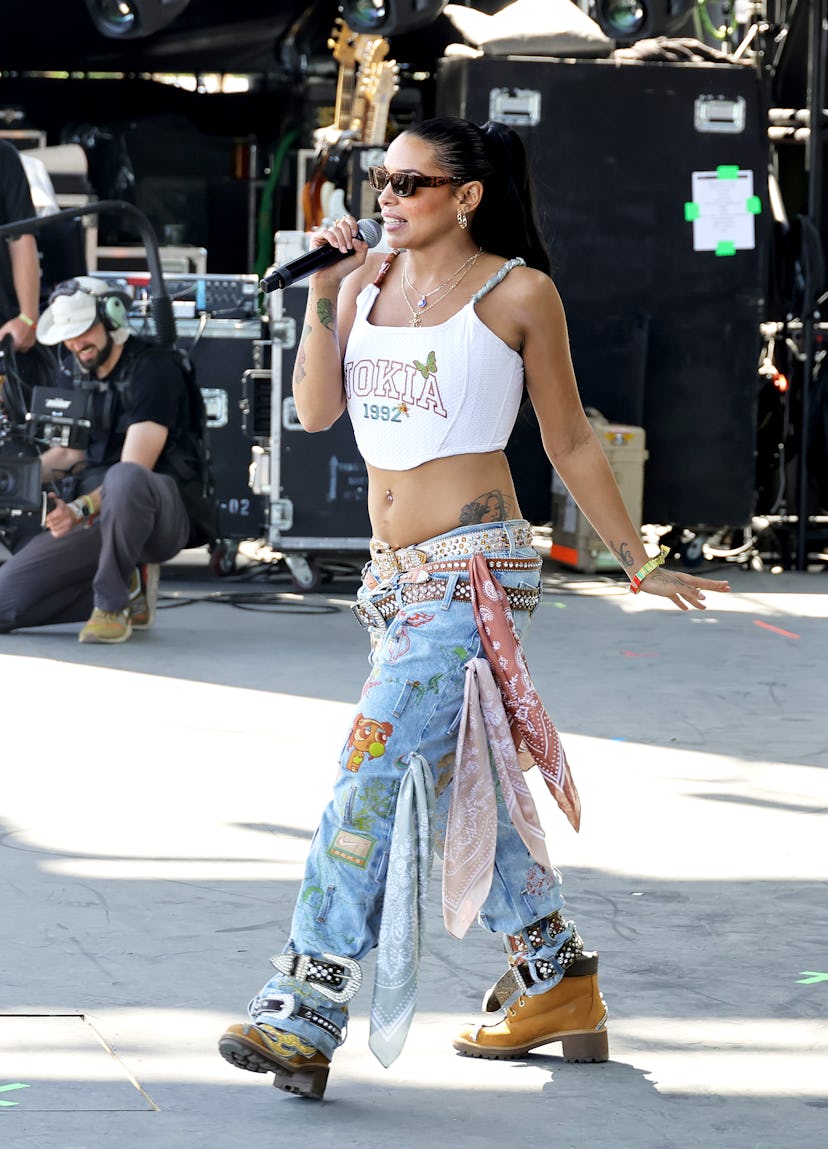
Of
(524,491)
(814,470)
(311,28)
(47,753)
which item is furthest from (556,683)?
(311,28)

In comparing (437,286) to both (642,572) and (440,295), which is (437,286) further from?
(642,572)

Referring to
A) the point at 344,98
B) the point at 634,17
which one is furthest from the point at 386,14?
the point at 634,17

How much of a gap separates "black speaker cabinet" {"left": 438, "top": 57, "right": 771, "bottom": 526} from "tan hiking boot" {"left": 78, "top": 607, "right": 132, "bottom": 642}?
335 cm

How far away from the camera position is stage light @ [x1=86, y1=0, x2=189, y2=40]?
30.6 feet

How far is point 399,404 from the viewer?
10.7 ft

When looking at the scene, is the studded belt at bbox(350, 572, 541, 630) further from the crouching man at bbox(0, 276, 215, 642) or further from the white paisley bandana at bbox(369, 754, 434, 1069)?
the crouching man at bbox(0, 276, 215, 642)

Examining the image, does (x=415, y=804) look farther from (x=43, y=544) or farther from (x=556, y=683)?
(x=43, y=544)

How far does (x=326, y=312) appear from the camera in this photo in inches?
132

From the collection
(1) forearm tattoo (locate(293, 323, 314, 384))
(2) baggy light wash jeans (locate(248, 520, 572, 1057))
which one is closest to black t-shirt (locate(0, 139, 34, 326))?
(1) forearm tattoo (locate(293, 323, 314, 384))

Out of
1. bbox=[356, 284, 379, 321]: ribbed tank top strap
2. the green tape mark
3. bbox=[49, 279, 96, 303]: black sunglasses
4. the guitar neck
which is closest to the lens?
the green tape mark

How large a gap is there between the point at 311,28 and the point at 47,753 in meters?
6.86

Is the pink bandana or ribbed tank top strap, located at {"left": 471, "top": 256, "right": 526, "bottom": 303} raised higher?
ribbed tank top strap, located at {"left": 471, "top": 256, "right": 526, "bottom": 303}

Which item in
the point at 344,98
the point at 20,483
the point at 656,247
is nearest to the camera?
the point at 20,483

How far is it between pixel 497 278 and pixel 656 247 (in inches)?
268
